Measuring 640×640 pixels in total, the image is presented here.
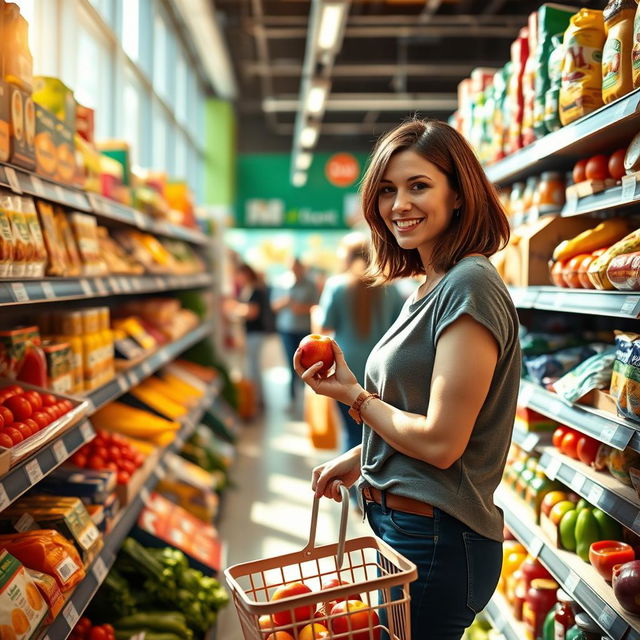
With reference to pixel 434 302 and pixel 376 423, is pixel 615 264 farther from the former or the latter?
pixel 376 423

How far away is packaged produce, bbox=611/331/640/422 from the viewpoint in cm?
193

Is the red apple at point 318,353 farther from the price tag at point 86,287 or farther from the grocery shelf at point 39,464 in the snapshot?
the price tag at point 86,287

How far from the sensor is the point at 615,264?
2.06 m

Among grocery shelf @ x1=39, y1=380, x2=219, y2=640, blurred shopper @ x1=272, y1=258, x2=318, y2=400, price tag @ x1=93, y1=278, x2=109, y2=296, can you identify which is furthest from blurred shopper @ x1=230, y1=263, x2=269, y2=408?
price tag @ x1=93, y1=278, x2=109, y2=296

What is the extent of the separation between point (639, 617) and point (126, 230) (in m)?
3.70

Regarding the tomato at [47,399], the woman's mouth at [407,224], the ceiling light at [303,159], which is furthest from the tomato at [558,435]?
the ceiling light at [303,159]

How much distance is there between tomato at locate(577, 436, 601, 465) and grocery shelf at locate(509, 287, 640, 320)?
42 cm

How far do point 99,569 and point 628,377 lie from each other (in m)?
1.75

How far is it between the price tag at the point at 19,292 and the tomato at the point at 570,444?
1.76 meters

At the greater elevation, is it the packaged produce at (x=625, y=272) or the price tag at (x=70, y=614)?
the packaged produce at (x=625, y=272)

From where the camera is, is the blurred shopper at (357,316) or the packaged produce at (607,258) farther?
the blurred shopper at (357,316)

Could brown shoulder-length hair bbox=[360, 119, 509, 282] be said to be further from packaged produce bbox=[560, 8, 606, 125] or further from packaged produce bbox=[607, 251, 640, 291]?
packaged produce bbox=[560, 8, 606, 125]

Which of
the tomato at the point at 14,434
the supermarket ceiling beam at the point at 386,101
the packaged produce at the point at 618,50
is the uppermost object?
the supermarket ceiling beam at the point at 386,101

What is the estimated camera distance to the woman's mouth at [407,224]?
5.74 feet
